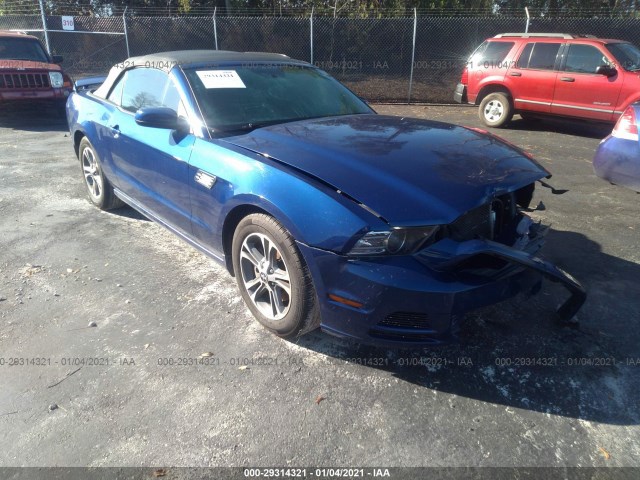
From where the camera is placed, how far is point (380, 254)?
2359 mm

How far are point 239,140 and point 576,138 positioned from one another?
8.03 meters

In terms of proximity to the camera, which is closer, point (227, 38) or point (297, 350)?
point (297, 350)

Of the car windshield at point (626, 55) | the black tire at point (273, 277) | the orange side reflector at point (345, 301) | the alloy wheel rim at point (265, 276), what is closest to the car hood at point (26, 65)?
the black tire at point (273, 277)

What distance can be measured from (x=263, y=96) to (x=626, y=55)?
7982mm

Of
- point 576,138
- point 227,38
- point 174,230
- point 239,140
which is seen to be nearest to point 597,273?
point 239,140

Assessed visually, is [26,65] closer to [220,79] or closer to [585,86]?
[220,79]

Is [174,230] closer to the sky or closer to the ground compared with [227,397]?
closer to the sky

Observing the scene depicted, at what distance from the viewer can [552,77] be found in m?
9.05

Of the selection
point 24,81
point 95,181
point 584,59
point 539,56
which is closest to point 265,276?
point 95,181

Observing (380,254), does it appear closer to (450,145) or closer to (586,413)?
(450,145)

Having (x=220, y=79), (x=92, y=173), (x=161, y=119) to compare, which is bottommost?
(x=92, y=173)

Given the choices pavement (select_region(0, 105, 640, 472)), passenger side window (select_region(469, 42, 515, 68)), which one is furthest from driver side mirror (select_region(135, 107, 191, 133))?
passenger side window (select_region(469, 42, 515, 68))

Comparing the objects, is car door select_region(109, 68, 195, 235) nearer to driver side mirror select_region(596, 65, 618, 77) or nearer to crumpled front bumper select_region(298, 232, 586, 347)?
crumpled front bumper select_region(298, 232, 586, 347)

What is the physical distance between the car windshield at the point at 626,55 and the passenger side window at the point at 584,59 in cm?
20
